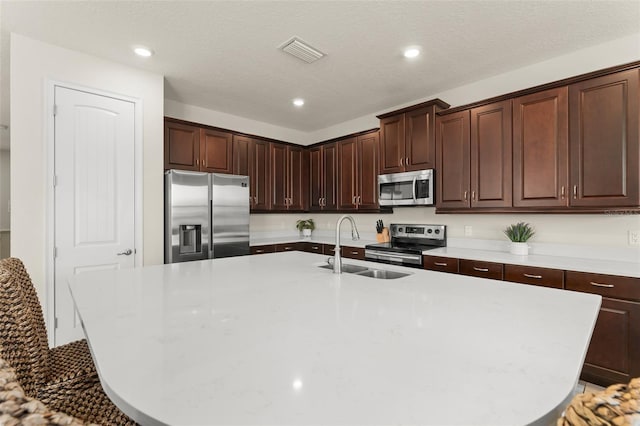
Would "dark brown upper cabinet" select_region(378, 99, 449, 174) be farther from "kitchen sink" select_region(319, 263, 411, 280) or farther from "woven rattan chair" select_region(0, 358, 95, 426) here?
"woven rattan chair" select_region(0, 358, 95, 426)

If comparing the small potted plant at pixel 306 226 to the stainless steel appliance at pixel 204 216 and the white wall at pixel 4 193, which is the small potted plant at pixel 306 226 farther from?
the white wall at pixel 4 193

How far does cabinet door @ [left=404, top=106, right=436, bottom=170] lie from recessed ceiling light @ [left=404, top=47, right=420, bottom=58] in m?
0.77

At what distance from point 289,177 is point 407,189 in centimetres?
187

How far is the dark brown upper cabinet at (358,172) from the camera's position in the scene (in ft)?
13.1

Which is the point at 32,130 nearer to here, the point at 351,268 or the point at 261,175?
the point at 261,175

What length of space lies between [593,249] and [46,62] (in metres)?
4.77

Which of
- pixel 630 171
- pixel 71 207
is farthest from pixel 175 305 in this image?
pixel 630 171

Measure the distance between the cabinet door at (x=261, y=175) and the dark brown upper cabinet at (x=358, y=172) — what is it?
1.01 metres

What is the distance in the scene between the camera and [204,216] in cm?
334

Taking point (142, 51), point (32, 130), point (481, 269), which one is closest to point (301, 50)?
point (142, 51)

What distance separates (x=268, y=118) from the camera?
459 centimetres

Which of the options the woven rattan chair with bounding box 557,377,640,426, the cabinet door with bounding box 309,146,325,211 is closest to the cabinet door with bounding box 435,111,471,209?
the cabinet door with bounding box 309,146,325,211

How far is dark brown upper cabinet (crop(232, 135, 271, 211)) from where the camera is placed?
4.06 meters

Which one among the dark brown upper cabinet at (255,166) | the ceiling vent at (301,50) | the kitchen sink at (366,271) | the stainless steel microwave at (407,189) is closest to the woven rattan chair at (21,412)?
the kitchen sink at (366,271)
